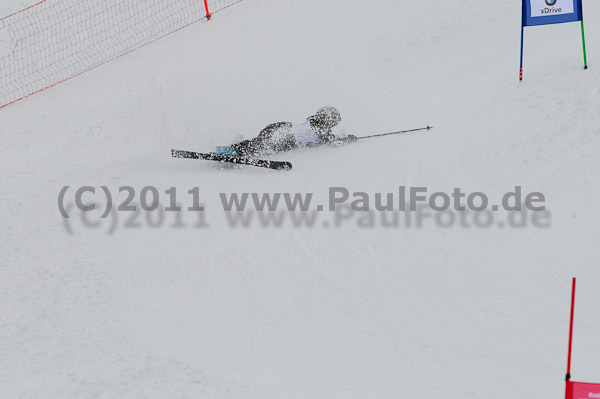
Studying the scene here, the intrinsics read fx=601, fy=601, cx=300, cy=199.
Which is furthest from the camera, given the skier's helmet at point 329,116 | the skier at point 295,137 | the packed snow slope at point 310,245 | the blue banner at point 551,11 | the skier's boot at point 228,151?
the skier's helmet at point 329,116

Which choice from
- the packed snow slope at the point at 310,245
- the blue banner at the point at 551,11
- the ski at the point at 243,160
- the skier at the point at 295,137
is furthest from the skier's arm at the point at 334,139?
the blue banner at the point at 551,11

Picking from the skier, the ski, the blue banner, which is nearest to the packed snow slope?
the ski

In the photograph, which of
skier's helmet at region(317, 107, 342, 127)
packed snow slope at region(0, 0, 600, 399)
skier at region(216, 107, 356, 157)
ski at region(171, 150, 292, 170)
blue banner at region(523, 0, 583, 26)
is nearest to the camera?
packed snow slope at region(0, 0, 600, 399)

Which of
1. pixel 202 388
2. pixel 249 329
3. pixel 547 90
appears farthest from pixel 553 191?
pixel 202 388

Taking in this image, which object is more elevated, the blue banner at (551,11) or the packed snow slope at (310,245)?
the blue banner at (551,11)

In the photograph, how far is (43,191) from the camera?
7328 mm

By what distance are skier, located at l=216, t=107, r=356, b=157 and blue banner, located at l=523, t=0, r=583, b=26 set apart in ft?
10.1

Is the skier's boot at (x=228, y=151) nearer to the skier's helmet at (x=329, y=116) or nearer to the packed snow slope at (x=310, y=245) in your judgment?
the packed snow slope at (x=310, y=245)

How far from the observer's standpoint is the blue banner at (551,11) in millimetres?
8328

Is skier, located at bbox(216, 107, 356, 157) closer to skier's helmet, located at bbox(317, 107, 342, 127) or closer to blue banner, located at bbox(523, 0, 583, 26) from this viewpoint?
skier's helmet, located at bbox(317, 107, 342, 127)

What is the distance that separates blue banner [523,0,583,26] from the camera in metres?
8.33

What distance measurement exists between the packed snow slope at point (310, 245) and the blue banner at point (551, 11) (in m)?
0.72

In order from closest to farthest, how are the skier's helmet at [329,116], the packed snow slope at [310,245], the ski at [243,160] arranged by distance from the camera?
the packed snow slope at [310,245] → the ski at [243,160] → the skier's helmet at [329,116]

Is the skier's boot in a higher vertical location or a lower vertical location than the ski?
higher
